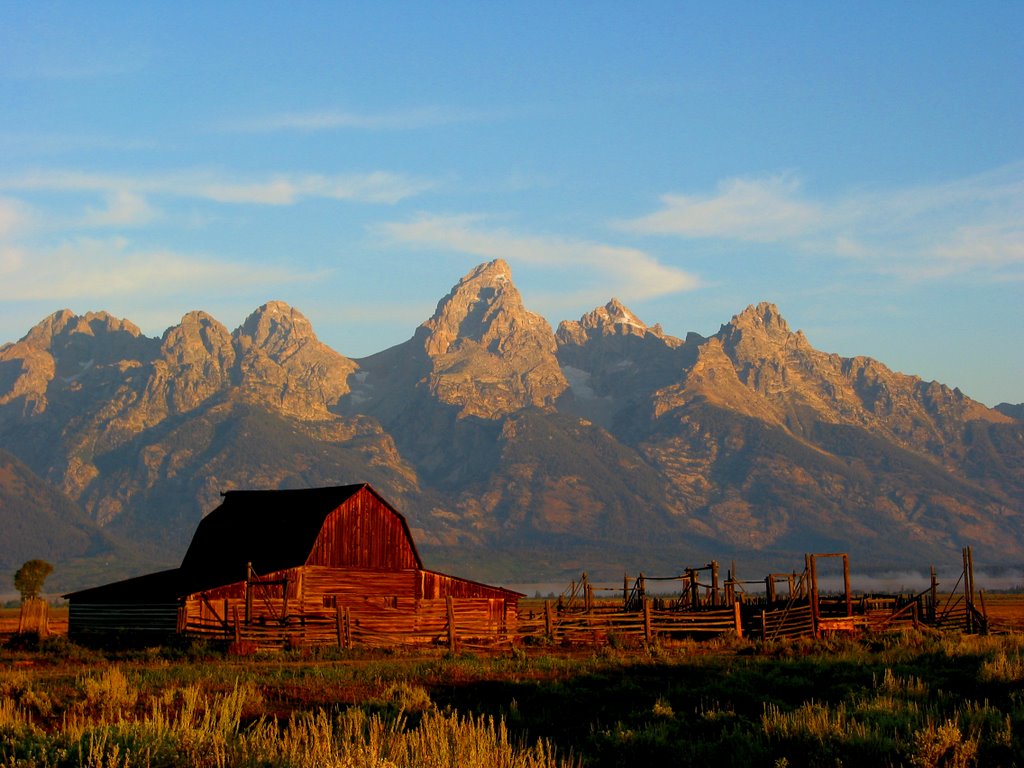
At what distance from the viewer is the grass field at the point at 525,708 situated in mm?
14445

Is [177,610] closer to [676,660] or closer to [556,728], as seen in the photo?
[676,660]

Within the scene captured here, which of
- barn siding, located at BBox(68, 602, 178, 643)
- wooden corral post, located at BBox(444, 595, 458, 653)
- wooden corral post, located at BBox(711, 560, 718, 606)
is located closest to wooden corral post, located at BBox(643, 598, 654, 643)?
wooden corral post, located at BBox(444, 595, 458, 653)

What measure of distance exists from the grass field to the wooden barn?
441 cm

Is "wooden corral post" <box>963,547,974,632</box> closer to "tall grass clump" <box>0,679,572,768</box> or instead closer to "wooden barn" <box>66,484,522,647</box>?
"wooden barn" <box>66,484,522,647</box>

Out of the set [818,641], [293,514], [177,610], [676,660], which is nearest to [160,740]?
[676,660]

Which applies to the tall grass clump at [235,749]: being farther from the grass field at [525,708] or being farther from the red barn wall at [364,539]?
the red barn wall at [364,539]

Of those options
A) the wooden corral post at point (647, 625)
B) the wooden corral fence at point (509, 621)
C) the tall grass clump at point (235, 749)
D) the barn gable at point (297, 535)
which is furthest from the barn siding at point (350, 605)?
the tall grass clump at point (235, 749)

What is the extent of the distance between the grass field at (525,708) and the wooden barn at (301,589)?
4410 mm

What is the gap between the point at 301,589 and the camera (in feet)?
168

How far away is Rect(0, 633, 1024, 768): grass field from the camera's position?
1445cm

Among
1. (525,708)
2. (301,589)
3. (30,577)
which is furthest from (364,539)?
(30,577)

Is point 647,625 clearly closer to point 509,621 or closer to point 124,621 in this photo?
point 509,621

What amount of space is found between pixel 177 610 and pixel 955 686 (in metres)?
31.9

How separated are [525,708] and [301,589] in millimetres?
28798
